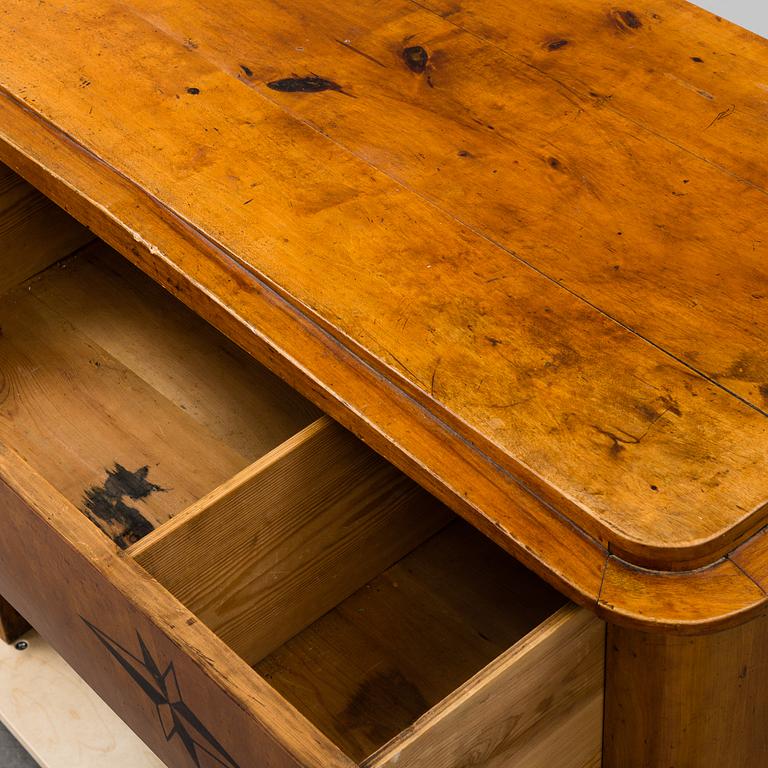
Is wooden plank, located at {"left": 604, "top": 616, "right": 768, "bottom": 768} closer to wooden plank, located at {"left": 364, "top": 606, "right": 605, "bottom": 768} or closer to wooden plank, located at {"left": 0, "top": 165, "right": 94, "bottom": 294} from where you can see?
wooden plank, located at {"left": 364, "top": 606, "right": 605, "bottom": 768}

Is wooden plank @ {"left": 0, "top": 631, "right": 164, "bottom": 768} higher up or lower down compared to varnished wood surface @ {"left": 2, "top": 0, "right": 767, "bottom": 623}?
lower down

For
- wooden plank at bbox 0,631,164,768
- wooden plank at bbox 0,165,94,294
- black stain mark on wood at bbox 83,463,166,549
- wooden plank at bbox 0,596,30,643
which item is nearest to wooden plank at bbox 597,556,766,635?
black stain mark on wood at bbox 83,463,166,549

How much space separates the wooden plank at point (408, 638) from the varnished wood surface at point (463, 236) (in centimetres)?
35

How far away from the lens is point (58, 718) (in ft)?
5.16

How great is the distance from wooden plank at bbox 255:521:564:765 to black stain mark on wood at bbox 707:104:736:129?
0.49 meters

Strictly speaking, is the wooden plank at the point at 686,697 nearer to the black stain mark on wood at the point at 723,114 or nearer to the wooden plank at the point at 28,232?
the black stain mark on wood at the point at 723,114

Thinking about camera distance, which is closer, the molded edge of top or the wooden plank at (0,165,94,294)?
the molded edge of top

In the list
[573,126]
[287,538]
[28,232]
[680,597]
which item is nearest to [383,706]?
[287,538]

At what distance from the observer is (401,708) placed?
4.46 feet

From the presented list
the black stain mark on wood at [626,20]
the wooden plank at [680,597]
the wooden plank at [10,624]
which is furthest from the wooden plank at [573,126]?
the wooden plank at [10,624]

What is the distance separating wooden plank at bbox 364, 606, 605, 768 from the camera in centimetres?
101

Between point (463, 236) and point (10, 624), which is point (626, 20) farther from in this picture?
point (10, 624)

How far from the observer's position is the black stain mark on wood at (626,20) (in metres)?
1.48

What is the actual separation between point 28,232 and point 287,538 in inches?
24.5
